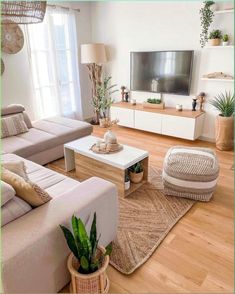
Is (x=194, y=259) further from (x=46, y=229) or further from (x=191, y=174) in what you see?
(x=46, y=229)

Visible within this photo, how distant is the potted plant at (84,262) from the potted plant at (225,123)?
2.75 meters

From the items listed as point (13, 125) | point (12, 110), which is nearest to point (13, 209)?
point (13, 125)

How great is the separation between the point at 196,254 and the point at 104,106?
3540 millimetres

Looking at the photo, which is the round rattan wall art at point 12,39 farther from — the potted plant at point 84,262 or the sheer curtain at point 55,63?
the potted plant at point 84,262

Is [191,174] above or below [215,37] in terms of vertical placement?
below

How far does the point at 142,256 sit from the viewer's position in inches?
71.9

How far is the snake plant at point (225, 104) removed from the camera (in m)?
3.51

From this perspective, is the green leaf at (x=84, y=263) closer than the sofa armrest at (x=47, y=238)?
No

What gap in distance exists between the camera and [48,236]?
1344mm

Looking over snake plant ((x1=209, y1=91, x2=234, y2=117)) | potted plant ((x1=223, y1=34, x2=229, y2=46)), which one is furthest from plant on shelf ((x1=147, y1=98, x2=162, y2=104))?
potted plant ((x1=223, y1=34, x2=229, y2=46))

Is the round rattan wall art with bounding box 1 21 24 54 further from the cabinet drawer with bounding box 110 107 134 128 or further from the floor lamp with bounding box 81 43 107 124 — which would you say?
the cabinet drawer with bounding box 110 107 134 128

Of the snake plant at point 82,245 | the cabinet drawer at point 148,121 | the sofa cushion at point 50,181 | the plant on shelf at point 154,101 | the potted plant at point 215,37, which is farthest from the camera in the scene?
the plant on shelf at point 154,101

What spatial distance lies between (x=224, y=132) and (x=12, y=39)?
3449 mm

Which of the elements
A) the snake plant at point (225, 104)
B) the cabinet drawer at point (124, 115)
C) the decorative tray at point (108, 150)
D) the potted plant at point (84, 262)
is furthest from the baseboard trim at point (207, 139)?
the potted plant at point (84, 262)
